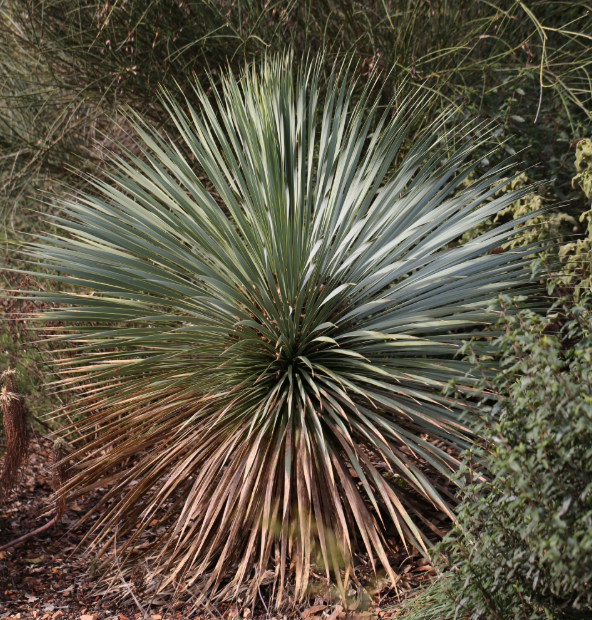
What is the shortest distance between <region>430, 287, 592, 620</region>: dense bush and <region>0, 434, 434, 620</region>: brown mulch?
1.37 ft

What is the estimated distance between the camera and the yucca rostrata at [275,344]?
273 cm

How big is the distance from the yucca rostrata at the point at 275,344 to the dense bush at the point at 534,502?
20.9 inches

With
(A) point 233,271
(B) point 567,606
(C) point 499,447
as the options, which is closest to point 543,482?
(C) point 499,447

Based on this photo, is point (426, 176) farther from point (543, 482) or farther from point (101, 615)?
point (101, 615)

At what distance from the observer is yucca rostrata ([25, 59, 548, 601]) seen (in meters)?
2.73

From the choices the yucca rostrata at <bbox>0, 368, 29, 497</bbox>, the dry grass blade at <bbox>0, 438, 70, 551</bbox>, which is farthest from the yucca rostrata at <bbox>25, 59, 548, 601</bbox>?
the yucca rostrata at <bbox>0, 368, 29, 497</bbox>

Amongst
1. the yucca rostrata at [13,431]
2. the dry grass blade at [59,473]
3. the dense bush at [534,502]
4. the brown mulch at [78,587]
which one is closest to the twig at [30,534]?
the dry grass blade at [59,473]

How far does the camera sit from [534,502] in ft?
5.95

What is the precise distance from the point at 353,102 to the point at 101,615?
383cm

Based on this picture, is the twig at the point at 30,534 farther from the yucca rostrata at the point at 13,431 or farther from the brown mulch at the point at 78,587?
the yucca rostrata at the point at 13,431

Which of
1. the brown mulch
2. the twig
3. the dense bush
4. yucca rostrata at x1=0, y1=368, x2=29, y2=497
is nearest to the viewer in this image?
the dense bush

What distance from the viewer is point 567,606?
2029mm

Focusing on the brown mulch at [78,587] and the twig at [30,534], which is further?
the twig at [30,534]

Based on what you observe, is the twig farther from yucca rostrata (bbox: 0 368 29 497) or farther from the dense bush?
the dense bush
